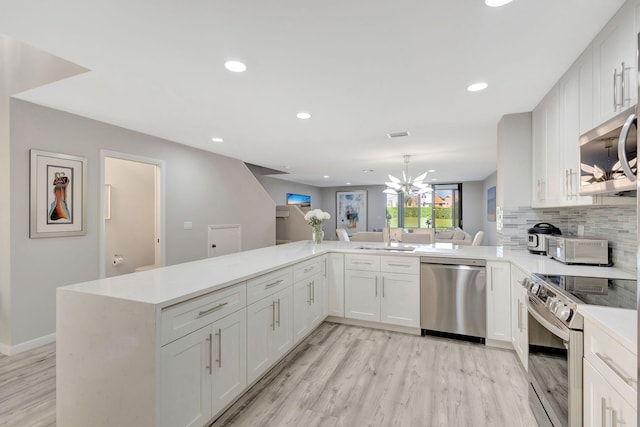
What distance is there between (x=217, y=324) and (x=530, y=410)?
209 centimetres

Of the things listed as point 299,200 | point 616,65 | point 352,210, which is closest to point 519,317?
point 616,65

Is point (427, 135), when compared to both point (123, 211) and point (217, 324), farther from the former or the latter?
point (123, 211)

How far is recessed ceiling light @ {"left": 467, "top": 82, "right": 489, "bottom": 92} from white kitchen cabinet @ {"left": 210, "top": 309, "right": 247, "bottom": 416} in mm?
2465

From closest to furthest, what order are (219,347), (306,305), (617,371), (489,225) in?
1. (617,371)
2. (219,347)
3. (306,305)
4. (489,225)

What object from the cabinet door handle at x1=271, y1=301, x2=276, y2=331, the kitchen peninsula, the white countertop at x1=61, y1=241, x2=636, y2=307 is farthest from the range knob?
the cabinet door handle at x1=271, y1=301, x2=276, y2=331

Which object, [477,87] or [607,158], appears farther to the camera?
[477,87]

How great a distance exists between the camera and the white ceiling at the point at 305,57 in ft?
4.84

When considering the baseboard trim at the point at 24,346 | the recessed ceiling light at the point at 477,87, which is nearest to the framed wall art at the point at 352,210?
the recessed ceiling light at the point at 477,87

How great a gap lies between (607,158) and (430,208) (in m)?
9.27

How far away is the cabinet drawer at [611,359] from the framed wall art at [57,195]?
13.6 ft

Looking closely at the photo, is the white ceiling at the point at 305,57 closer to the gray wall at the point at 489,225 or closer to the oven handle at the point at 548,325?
the oven handle at the point at 548,325

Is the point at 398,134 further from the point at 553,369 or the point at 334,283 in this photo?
the point at 553,369

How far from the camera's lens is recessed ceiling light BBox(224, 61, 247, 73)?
77.8 inches

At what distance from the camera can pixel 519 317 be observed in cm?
228
